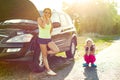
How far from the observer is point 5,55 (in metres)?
8.55

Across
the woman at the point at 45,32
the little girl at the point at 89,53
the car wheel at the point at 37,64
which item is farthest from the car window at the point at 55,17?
the car wheel at the point at 37,64

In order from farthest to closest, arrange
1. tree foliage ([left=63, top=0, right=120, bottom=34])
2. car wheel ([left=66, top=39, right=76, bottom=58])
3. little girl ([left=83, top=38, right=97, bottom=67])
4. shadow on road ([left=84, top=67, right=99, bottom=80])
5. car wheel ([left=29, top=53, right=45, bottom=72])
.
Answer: tree foliage ([left=63, top=0, right=120, bottom=34]) → car wheel ([left=66, top=39, right=76, bottom=58]) → little girl ([left=83, top=38, right=97, bottom=67]) → car wheel ([left=29, top=53, right=45, bottom=72]) → shadow on road ([left=84, top=67, right=99, bottom=80])

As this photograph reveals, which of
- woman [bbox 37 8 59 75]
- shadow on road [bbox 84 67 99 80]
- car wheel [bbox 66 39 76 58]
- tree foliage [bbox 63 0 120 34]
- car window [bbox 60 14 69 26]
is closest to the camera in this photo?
shadow on road [bbox 84 67 99 80]

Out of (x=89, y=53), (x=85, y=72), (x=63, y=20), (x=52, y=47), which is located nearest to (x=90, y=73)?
(x=85, y=72)

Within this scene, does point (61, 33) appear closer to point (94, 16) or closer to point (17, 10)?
point (17, 10)

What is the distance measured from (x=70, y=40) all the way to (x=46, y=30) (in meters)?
3.45

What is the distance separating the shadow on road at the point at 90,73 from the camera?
8334mm

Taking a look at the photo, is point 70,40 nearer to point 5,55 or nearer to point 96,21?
point 5,55

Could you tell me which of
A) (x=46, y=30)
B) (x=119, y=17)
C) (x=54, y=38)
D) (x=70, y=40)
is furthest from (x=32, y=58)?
(x=119, y=17)

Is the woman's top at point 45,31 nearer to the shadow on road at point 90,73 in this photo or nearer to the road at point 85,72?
the road at point 85,72

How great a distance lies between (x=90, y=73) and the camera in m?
9.00

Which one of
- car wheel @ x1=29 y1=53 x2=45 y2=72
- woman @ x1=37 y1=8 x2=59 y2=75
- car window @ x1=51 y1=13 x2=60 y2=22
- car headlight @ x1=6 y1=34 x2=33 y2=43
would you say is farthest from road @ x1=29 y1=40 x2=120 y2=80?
car window @ x1=51 y1=13 x2=60 y2=22

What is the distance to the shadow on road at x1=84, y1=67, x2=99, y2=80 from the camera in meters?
8.33

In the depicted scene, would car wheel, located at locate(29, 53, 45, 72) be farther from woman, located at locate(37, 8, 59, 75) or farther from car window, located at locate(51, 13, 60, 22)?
car window, located at locate(51, 13, 60, 22)
